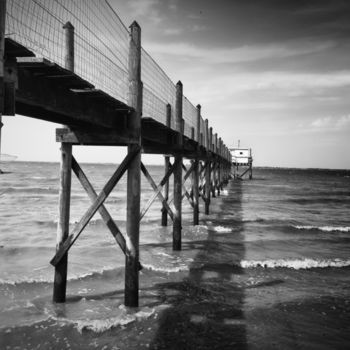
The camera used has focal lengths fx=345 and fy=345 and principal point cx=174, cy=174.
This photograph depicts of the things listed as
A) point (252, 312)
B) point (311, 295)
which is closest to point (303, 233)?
point (311, 295)

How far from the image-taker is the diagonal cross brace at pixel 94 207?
4.88m

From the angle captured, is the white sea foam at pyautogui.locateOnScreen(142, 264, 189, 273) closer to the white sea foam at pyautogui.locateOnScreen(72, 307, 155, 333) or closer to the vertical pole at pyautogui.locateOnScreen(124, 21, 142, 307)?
the white sea foam at pyautogui.locateOnScreen(72, 307, 155, 333)

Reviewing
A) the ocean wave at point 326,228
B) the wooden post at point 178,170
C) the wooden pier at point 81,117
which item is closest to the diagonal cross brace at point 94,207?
the wooden pier at point 81,117

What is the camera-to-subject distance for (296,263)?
816 cm

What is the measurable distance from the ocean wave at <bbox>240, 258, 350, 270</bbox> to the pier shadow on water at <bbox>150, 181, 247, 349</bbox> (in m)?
0.37

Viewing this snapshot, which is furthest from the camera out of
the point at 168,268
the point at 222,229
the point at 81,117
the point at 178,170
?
the point at 222,229

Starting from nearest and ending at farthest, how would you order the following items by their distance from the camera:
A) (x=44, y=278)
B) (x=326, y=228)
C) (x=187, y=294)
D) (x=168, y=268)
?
(x=187, y=294)
(x=44, y=278)
(x=168, y=268)
(x=326, y=228)

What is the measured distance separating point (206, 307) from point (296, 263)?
140 inches

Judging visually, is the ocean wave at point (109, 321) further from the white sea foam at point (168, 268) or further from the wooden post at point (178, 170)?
the wooden post at point (178, 170)

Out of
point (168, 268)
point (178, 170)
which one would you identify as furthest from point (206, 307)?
point (178, 170)

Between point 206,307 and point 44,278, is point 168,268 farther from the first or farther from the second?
point 44,278

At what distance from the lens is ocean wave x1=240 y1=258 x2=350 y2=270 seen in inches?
313

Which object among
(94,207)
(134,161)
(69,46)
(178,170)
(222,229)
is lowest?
(222,229)

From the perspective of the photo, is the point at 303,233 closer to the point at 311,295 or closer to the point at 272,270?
the point at 272,270
